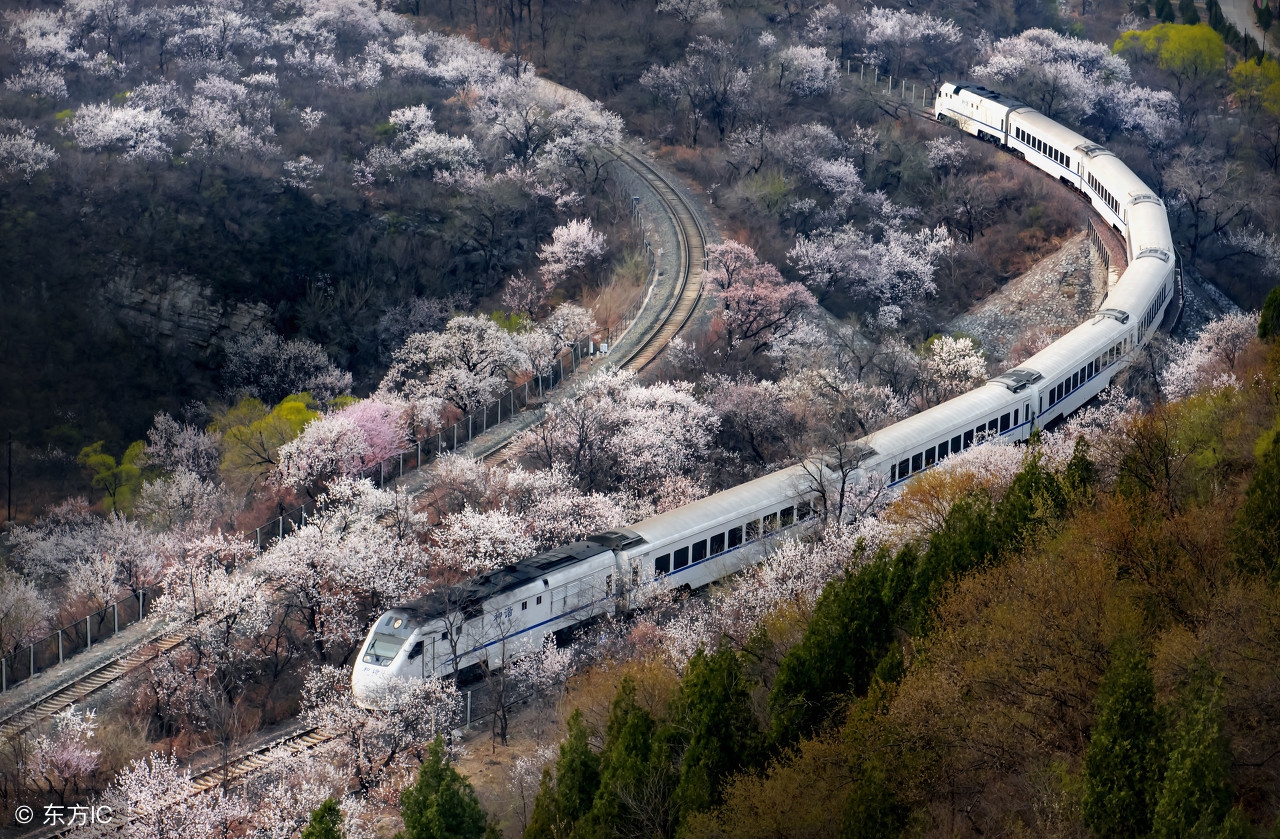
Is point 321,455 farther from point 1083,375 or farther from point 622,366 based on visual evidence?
point 1083,375

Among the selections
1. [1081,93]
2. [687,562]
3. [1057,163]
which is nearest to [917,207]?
[1057,163]

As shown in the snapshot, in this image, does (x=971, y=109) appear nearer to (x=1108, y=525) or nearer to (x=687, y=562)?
(x=687, y=562)

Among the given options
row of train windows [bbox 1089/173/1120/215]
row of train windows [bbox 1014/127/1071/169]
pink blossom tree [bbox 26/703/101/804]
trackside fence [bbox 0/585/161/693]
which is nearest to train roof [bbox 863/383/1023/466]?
trackside fence [bbox 0/585/161/693]

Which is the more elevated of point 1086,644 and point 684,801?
point 1086,644

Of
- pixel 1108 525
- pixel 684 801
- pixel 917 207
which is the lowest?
pixel 917 207

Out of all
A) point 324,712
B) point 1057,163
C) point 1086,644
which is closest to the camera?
point 1086,644

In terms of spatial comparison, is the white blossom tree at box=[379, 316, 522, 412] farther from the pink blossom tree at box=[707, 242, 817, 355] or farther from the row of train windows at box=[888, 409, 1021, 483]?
the row of train windows at box=[888, 409, 1021, 483]

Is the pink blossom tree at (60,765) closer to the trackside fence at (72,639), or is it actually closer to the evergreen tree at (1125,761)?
the trackside fence at (72,639)
